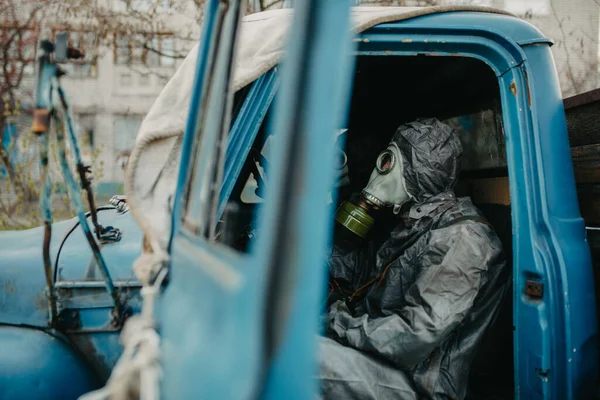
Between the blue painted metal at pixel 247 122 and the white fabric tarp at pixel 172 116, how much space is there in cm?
5

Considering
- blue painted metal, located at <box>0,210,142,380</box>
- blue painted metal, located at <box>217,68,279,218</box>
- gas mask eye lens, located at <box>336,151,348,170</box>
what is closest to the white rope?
→ blue painted metal, located at <box>217,68,279,218</box>

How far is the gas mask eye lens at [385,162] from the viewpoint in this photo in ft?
8.15

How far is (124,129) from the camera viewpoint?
1891cm

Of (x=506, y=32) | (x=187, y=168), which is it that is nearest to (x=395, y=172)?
(x=506, y=32)

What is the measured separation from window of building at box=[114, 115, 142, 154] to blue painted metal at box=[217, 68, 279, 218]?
719 inches

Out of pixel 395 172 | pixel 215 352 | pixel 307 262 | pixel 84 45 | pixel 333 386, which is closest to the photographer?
pixel 307 262

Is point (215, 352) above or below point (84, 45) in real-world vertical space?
below

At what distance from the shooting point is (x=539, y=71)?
1.90 meters

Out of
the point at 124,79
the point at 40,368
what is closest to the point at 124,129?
the point at 124,79

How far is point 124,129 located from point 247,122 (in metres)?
18.6

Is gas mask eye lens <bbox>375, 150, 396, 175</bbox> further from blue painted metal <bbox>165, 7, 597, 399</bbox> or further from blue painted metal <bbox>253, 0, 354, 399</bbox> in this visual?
blue painted metal <bbox>253, 0, 354, 399</bbox>

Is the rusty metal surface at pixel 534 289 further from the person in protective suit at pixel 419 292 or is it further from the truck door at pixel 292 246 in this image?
the truck door at pixel 292 246

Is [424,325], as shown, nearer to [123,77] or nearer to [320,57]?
[320,57]

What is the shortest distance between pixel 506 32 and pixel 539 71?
21 cm
